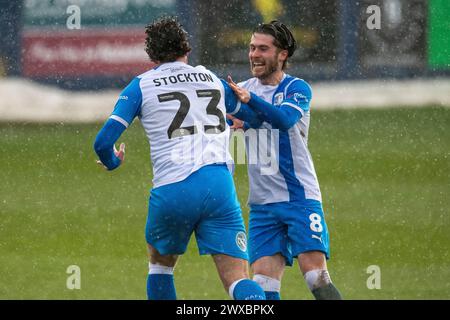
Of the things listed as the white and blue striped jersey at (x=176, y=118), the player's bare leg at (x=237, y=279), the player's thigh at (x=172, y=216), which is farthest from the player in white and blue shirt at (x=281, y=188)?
the player's thigh at (x=172, y=216)

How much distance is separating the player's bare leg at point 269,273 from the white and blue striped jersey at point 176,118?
764 millimetres

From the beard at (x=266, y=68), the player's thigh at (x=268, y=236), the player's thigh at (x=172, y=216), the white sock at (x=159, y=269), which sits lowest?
the white sock at (x=159, y=269)

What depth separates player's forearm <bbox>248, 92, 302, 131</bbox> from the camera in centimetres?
592

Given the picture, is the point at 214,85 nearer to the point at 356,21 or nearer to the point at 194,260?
the point at 194,260

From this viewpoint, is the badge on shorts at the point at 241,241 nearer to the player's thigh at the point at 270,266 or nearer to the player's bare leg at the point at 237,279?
the player's bare leg at the point at 237,279

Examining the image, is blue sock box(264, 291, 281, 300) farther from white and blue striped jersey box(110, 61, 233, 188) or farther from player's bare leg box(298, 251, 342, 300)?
white and blue striped jersey box(110, 61, 233, 188)

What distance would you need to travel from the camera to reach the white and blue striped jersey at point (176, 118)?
5691 millimetres

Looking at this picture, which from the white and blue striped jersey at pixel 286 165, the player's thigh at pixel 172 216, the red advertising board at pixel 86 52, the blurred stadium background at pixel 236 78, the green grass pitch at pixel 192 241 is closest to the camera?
the player's thigh at pixel 172 216

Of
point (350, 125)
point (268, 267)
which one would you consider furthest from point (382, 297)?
point (350, 125)

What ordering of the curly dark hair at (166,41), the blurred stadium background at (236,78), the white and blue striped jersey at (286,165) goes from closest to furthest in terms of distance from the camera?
the curly dark hair at (166,41)
the white and blue striped jersey at (286,165)
the blurred stadium background at (236,78)

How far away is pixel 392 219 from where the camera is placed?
10.7m

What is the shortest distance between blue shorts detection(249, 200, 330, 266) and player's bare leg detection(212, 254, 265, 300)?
506 millimetres

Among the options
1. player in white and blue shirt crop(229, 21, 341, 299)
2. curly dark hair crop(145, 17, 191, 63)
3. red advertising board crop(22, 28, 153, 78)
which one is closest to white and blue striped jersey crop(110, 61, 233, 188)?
curly dark hair crop(145, 17, 191, 63)

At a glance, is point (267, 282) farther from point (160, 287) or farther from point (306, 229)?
→ point (160, 287)
